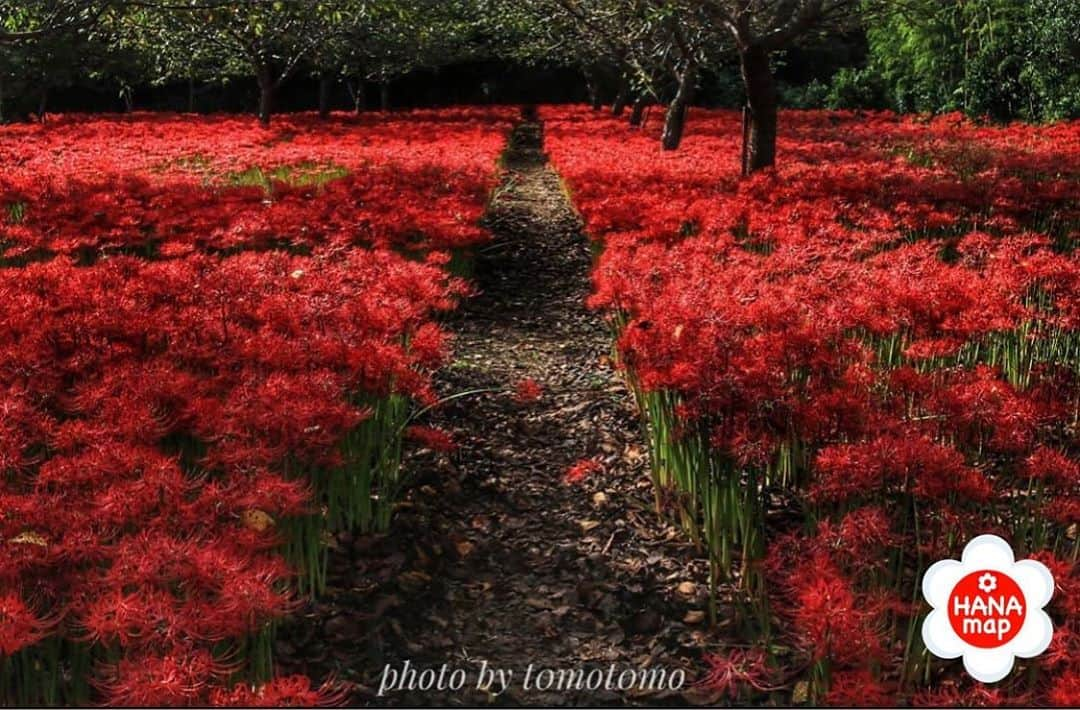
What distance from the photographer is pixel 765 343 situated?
3855 mm

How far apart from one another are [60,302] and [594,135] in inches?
690

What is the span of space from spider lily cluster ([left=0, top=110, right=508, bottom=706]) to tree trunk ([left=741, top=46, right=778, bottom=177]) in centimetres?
504

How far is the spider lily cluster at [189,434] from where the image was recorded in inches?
92.6

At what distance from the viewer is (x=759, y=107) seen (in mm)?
11164

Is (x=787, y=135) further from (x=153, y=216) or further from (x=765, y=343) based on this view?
(x=765, y=343)

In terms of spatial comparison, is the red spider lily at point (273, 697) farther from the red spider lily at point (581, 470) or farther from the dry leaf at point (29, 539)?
the red spider lily at point (581, 470)

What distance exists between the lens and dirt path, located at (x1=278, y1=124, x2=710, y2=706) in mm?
3271

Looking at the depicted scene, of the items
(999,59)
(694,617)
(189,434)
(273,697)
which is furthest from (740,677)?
(999,59)

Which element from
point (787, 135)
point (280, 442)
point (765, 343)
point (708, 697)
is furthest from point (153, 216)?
point (787, 135)

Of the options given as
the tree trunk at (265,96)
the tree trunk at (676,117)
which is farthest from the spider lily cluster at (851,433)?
the tree trunk at (265,96)

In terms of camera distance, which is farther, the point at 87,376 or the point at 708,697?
the point at 87,376

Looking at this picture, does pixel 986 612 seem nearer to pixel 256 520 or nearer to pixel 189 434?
pixel 256 520

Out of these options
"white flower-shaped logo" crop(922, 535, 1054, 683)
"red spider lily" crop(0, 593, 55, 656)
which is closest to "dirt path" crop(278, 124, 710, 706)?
"white flower-shaped logo" crop(922, 535, 1054, 683)

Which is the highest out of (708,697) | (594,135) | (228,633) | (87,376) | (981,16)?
(981,16)
